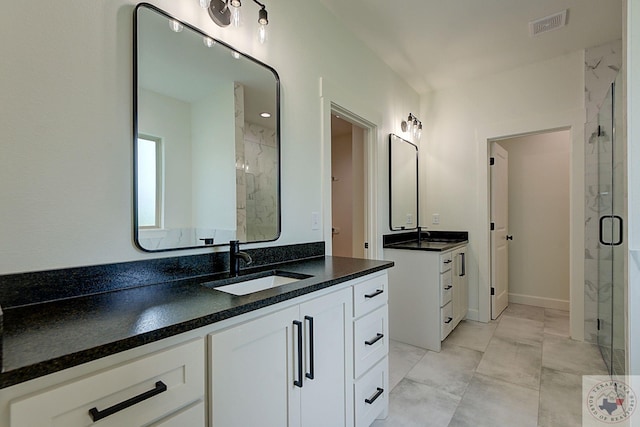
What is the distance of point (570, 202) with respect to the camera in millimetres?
2953

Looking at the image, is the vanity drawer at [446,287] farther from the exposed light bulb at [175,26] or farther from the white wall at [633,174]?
the exposed light bulb at [175,26]

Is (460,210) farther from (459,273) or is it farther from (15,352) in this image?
A: (15,352)

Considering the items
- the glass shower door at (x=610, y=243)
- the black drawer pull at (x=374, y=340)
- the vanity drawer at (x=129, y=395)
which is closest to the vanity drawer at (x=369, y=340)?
the black drawer pull at (x=374, y=340)

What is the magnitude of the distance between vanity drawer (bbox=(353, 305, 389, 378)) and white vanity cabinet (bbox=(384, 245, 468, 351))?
43.9 inches

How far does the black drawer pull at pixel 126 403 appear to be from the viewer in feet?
2.21

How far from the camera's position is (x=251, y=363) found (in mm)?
1005

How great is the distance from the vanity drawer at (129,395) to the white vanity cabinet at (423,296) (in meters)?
2.28

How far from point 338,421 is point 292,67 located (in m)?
2.00

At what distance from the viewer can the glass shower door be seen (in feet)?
6.39

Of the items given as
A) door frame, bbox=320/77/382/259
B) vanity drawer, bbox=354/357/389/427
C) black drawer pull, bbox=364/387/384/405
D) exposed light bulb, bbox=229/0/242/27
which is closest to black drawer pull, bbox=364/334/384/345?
vanity drawer, bbox=354/357/389/427

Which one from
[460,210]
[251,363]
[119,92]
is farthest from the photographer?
[460,210]

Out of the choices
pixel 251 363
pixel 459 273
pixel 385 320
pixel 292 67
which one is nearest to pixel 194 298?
pixel 251 363

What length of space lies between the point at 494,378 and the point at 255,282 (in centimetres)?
191

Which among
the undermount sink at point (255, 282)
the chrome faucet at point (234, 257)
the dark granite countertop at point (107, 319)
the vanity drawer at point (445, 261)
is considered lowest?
the vanity drawer at point (445, 261)
